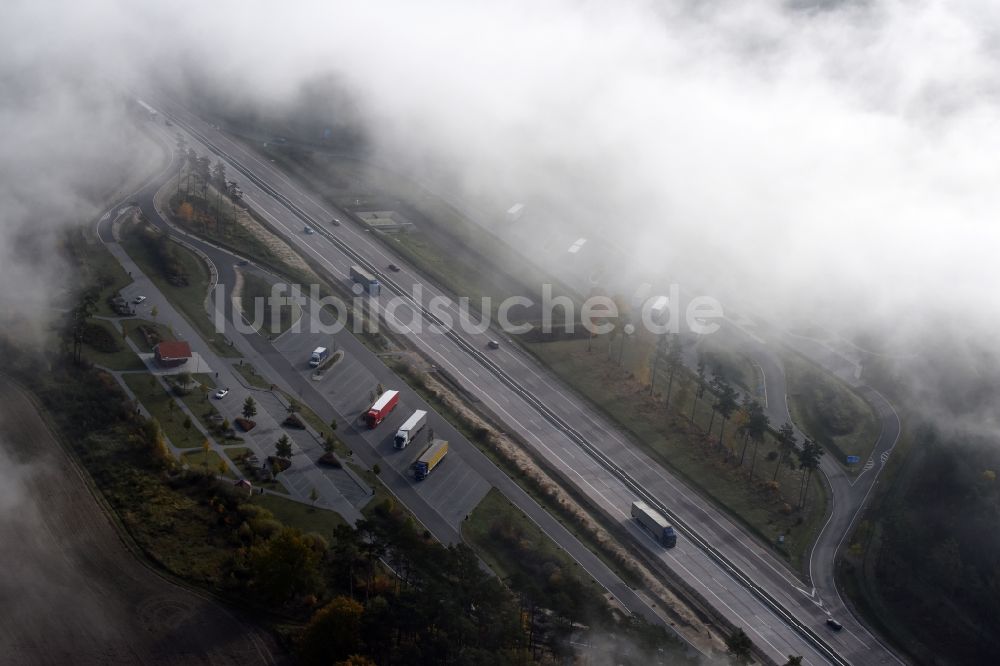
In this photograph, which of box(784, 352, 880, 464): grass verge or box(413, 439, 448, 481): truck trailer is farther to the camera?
box(784, 352, 880, 464): grass verge

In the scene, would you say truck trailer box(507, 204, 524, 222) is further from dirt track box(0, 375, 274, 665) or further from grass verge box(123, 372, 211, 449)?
dirt track box(0, 375, 274, 665)

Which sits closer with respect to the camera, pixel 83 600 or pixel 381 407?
pixel 83 600

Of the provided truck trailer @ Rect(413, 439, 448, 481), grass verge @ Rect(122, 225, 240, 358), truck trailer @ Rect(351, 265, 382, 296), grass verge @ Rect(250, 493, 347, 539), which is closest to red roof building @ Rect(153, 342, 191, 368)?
grass verge @ Rect(122, 225, 240, 358)

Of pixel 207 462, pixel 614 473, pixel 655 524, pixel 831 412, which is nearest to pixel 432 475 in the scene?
pixel 614 473

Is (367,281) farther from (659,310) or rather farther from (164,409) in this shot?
(659,310)

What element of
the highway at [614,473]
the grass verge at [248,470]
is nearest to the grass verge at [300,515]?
the grass verge at [248,470]

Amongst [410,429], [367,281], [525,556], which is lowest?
[525,556]

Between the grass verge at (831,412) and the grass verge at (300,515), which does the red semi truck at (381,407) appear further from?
the grass verge at (831,412)
